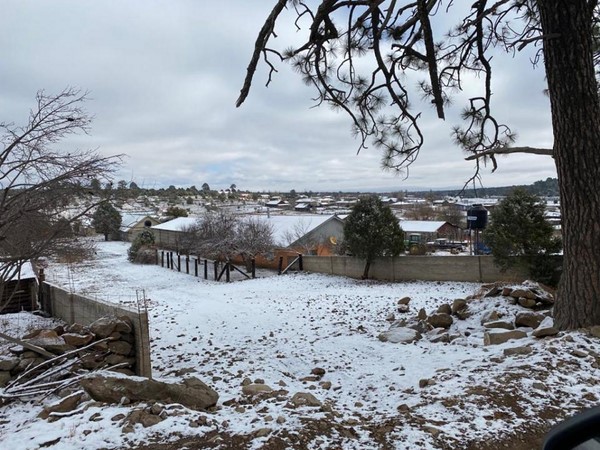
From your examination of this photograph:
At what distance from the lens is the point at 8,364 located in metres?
5.05

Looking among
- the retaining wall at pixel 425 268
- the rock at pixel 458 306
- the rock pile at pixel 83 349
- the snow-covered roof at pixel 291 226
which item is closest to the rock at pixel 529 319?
the rock at pixel 458 306

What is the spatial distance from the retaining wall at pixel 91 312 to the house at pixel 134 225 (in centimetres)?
3063

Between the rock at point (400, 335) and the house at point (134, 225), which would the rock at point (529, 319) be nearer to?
the rock at point (400, 335)

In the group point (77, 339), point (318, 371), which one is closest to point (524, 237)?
point (318, 371)

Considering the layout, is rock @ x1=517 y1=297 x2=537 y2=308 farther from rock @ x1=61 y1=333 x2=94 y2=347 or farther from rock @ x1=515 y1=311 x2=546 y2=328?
rock @ x1=61 y1=333 x2=94 y2=347

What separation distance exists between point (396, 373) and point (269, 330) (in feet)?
11.6

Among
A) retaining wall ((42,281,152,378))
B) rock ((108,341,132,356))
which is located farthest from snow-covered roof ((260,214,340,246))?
rock ((108,341,132,356))

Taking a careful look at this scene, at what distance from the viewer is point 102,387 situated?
3936mm

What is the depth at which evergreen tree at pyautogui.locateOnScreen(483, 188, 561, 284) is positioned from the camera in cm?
1198

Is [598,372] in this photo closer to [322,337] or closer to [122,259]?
[322,337]

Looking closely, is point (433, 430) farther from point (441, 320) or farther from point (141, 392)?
point (441, 320)

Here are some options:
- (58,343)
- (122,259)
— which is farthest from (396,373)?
(122,259)

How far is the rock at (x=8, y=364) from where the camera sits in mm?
4993

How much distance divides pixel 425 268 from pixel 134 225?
124ft
